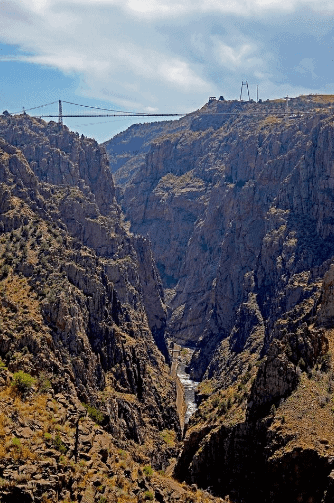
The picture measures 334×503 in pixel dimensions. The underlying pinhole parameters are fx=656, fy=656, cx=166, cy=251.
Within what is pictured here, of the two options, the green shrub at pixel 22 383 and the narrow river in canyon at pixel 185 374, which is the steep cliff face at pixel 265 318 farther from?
the green shrub at pixel 22 383

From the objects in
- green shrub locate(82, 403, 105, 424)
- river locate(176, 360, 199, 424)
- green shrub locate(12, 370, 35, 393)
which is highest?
green shrub locate(12, 370, 35, 393)

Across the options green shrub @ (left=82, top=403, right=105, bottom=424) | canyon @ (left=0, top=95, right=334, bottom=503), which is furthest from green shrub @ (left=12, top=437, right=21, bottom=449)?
green shrub @ (left=82, top=403, right=105, bottom=424)

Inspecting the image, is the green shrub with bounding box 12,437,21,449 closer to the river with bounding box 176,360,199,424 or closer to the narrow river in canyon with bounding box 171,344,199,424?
the river with bounding box 176,360,199,424

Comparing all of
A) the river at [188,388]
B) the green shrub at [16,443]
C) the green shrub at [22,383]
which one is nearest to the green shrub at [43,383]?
the green shrub at [22,383]

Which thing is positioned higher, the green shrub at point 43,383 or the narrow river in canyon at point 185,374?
the green shrub at point 43,383

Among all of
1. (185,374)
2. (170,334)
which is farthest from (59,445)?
(170,334)

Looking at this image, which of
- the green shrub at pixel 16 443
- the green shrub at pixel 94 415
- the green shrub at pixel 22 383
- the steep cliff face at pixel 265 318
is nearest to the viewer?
the green shrub at pixel 16 443

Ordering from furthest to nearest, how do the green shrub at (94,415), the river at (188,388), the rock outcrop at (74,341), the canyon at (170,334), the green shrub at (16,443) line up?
the river at (188,388) → the green shrub at (94,415) → the canyon at (170,334) → the rock outcrop at (74,341) → the green shrub at (16,443)

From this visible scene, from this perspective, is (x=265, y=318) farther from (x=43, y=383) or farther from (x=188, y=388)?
(x=43, y=383)

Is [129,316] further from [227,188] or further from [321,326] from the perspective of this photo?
[227,188]

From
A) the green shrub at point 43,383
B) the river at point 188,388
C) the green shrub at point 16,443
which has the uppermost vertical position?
the green shrub at point 16,443
